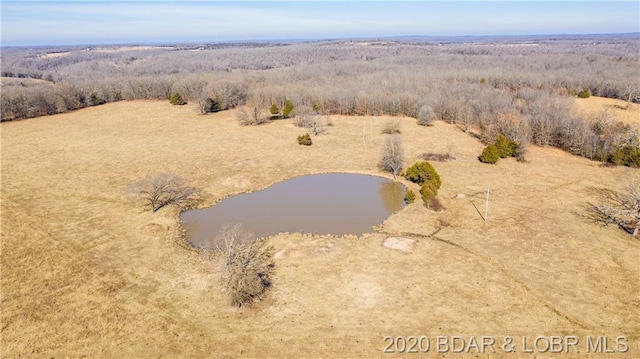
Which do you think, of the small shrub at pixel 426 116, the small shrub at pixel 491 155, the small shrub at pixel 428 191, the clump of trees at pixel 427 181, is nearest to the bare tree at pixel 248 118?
the small shrub at pixel 426 116

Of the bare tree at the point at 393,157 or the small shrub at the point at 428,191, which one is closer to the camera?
the small shrub at the point at 428,191

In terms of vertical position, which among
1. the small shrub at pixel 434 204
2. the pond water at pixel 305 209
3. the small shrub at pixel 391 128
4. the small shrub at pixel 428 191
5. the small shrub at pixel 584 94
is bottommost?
the pond water at pixel 305 209

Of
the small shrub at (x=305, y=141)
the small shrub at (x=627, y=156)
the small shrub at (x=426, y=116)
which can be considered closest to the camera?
the small shrub at (x=627, y=156)

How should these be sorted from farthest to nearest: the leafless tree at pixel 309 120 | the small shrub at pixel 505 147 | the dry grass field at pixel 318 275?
1. the leafless tree at pixel 309 120
2. the small shrub at pixel 505 147
3. the dry grass field at pixel 318 275

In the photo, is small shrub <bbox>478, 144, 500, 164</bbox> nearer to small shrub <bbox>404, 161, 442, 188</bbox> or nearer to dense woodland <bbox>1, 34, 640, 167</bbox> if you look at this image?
dense woodland <bbox>1, 34, 640, 167</bbox>

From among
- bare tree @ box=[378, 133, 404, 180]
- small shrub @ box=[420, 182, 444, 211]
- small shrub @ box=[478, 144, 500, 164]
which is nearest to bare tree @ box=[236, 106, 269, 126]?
bare tree @ box=[378, 133, 404, 180]

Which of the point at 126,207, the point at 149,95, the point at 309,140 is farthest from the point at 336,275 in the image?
the point at 149,95

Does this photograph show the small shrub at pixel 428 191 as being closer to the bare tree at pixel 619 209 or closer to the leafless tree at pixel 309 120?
the bare tree at pixel 619 209

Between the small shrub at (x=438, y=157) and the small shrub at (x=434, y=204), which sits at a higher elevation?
the small shrub at (x=438, y=157)
